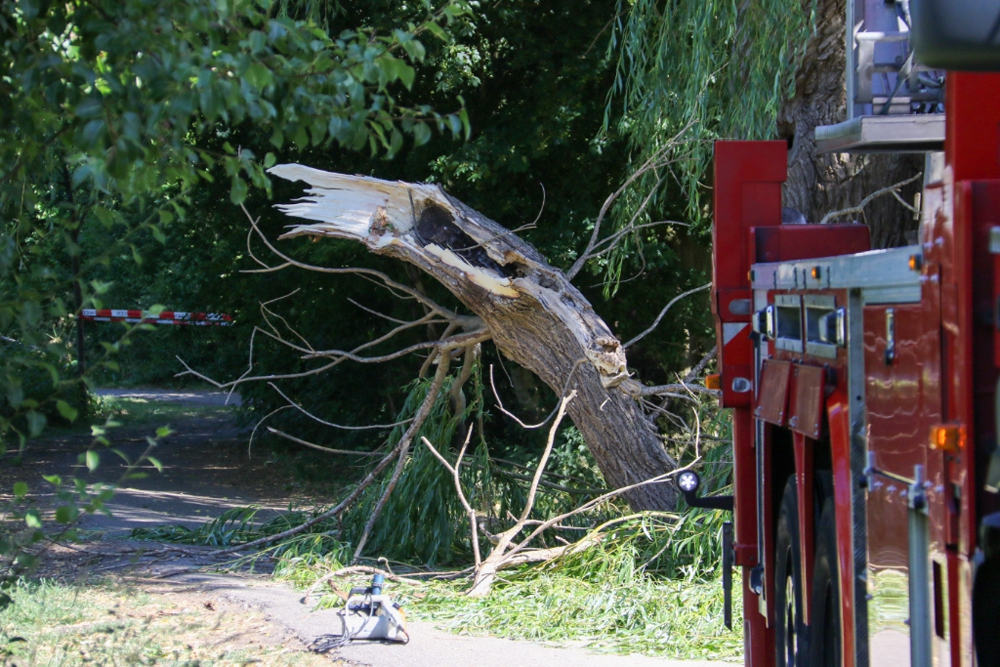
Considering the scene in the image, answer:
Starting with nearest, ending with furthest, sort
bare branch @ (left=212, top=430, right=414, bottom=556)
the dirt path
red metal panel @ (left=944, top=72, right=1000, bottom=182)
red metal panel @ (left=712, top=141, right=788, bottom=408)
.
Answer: red metal panel @ (left=944, top=72, right=1000, bottom=182), red metal panel @ (left=712, top=141, right=788, bottom=408), the dirt path, bare branch @ (left=212, top=430, right=414, bottom=556)

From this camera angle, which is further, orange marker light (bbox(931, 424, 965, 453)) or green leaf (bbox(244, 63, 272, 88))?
green leaf (bbox(244, 63, 272, 88))

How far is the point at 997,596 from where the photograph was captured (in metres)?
1.93

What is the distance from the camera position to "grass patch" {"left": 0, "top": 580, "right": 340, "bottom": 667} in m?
4.62

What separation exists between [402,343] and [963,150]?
38.6 ft

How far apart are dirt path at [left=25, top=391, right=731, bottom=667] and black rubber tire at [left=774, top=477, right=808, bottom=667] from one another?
1641 mm

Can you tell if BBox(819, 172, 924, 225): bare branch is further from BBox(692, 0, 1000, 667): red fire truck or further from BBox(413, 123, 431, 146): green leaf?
BBox(413, 123, 431, 146): green leaf

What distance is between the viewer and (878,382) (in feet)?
7.86

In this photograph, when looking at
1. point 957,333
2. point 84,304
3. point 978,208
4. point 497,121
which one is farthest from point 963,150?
point 497,121

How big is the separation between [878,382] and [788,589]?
1.38 metres

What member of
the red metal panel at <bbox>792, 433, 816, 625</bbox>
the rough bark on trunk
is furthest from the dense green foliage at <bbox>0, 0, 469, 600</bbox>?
the rough bark on trunk

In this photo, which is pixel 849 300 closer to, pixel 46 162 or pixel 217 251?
pixel 46 162

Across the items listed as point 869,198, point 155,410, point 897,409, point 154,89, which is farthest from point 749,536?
point 155,410

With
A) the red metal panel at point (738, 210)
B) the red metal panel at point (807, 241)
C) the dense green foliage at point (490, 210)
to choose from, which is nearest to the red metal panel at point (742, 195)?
the red metal panel at point (738, 210)

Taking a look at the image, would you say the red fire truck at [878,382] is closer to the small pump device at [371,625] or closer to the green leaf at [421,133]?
the green leaf at [421,133]
